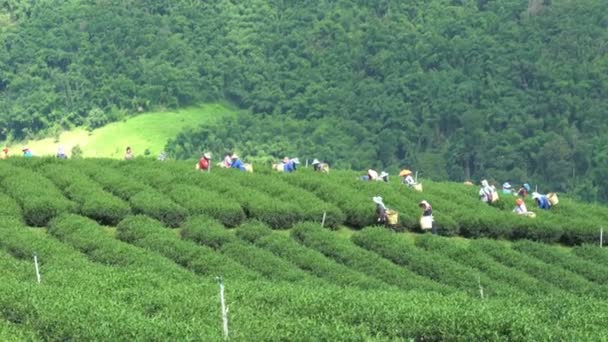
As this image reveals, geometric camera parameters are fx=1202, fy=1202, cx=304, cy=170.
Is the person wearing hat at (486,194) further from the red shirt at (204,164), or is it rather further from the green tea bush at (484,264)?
the red shirt at (204,164)

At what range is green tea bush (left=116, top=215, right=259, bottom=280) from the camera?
40531 millimetres

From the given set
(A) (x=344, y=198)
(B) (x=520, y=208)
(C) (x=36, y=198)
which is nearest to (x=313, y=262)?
(A) (x=344, y=198)

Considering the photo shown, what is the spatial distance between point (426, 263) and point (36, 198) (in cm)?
1497

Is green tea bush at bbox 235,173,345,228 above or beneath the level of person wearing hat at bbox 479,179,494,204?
above

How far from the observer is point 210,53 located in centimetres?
15862

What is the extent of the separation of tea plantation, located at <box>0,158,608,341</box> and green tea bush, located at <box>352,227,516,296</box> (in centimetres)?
7

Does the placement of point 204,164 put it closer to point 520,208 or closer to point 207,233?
point 207,233

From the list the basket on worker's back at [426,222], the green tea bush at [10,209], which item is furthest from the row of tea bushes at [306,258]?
the green tea bush at [10,209]

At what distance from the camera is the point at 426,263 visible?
1737 inches

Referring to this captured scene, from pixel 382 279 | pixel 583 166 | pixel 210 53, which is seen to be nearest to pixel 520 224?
pixel 382 279

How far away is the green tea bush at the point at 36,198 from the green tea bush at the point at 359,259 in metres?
9.10

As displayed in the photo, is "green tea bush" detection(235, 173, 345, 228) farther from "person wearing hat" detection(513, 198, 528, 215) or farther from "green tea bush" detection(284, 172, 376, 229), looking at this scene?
"person wearing hat" detection(513, 198, 528, 215)

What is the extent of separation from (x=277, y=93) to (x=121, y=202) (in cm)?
10320

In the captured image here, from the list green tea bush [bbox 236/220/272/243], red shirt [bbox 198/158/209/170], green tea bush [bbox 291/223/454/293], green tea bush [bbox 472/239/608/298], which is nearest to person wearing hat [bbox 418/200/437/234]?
green tea bush [bbox 472/239/608/298]
